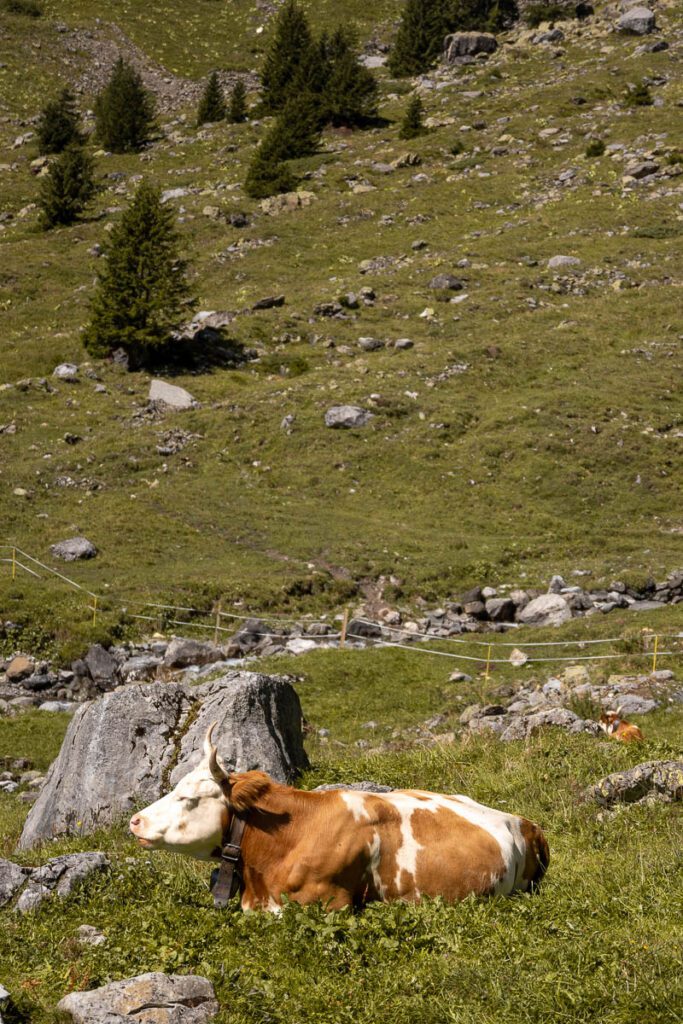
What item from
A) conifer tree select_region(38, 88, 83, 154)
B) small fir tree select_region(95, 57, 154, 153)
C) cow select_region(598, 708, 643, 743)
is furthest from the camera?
small fir tree select_region(95, 57, 154, 153)

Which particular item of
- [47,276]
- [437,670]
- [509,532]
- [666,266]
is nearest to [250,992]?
[437,670]

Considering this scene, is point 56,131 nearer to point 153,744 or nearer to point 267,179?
point 267,179

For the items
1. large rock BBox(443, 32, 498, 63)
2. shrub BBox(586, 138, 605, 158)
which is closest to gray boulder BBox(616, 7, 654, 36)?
large rock BBox(443, 32, 498, 63)

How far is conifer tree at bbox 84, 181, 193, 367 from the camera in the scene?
49.4m

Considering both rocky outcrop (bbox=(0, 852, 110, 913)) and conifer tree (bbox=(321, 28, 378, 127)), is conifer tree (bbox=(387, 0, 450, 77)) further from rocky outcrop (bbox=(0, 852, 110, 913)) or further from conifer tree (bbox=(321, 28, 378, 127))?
rocky outcrop (bbox=(0, 852, 110, 913))

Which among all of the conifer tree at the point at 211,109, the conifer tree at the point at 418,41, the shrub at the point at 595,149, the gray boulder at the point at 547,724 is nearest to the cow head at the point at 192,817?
the gray boulder at the point at 547,724

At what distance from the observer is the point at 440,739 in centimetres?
1430

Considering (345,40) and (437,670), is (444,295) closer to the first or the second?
(437,670)

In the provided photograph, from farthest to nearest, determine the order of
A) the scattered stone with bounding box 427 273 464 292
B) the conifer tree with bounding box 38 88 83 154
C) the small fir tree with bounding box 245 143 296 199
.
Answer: the conifer tree with bounding box 38 88 83 154
the small fir tree with bounding box 245 143 296 199
the scattered stone with bounding box 427 273 464 292

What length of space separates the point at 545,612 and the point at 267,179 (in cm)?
6087

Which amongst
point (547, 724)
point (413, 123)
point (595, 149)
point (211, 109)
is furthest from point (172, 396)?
point (211, 109)

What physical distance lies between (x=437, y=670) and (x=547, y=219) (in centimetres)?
5052

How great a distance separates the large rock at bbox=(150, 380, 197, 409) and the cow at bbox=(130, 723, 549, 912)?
127ft

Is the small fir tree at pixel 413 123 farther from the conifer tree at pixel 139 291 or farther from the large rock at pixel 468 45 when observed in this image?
the conifer tree at pixel 139 291
